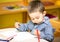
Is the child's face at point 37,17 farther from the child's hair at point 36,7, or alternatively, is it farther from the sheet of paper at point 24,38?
the sheet of paper at point 24,38

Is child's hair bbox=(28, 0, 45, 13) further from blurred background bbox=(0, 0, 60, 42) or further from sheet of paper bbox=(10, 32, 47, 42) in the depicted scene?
blurred background bbox=(0, 0, 60, 42)

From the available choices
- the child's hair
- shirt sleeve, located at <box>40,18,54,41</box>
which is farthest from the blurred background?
shirt sleeve, located at <box>40,18,54,41</box>

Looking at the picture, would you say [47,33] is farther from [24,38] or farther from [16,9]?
[16,9]

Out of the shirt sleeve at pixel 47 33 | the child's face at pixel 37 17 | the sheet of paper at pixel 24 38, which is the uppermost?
the child's face at pixel 37 17

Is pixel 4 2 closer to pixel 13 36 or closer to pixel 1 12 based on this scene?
pixel 1 12

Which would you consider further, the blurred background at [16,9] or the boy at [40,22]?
the blurred background at [16,9]

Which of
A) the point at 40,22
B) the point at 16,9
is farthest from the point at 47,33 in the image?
the point at 16,9

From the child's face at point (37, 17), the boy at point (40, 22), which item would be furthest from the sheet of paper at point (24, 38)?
the child's face at point (37, 17)

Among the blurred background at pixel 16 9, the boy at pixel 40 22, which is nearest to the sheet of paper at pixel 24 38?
the boy at pixel 40 22

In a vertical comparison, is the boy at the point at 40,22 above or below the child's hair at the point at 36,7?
below

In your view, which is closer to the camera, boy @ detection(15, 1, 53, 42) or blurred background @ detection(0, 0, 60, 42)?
boy @ detection(15, 1, 53, 42)

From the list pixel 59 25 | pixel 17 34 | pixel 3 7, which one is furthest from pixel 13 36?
pixel 3 7

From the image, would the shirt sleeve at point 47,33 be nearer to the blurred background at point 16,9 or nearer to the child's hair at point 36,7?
the child's hair at point 36,7

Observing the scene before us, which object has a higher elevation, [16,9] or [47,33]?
[16,9]
